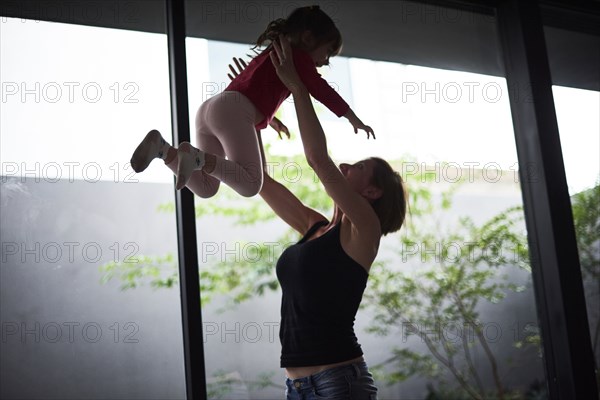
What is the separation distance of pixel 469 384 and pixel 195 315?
1.17 m

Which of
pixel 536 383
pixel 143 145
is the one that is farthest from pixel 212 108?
pixel 536 383

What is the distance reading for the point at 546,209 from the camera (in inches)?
113

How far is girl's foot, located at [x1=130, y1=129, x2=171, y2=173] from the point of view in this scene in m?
1.61

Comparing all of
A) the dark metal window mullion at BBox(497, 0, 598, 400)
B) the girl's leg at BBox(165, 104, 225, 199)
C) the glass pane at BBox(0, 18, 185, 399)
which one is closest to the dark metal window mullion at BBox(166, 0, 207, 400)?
the glass pane at BBox(0, 18, 185, 399)

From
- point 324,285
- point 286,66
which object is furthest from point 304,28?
point 324,285

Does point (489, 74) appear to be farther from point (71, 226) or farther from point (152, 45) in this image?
point (71, 226)

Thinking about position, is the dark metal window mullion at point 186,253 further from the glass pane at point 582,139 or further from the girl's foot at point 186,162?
the glass pane at point 582,139

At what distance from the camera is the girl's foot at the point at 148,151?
161 cm

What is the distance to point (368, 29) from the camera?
2.90 metres

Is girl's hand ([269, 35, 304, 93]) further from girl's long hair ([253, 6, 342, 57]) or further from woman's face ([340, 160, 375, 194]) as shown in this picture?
woman's face ([340, 160, 375, 194])

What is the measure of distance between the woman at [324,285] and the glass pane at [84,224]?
58cm

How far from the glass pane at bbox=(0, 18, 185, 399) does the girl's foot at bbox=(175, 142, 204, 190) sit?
0.65 m

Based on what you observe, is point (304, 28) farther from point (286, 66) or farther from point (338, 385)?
point (338, 385)

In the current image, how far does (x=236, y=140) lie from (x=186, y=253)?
1.86 ft
